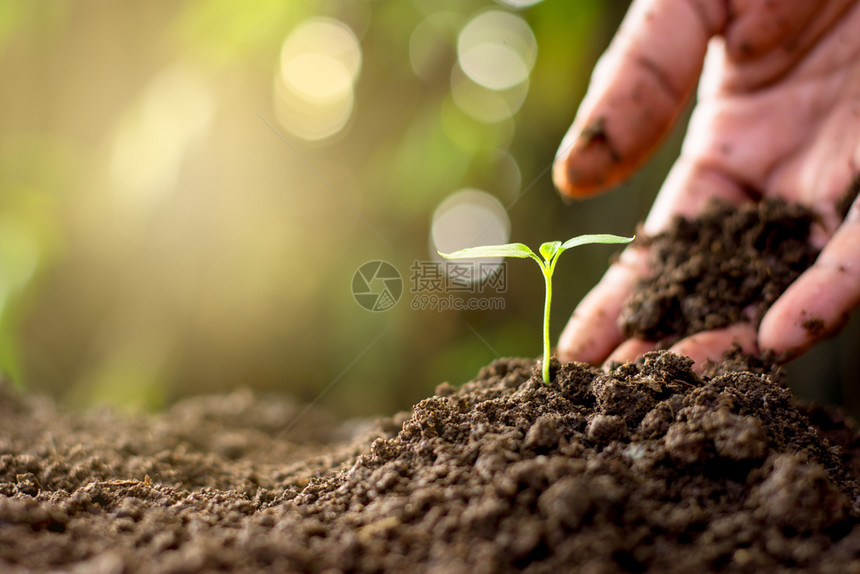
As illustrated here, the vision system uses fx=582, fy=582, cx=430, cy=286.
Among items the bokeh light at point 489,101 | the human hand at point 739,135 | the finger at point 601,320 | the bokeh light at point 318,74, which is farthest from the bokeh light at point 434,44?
the finger at point 601,320

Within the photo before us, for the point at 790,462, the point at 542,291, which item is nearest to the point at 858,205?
the point at 790,462

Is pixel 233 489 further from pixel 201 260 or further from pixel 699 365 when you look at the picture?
pixel 201 260

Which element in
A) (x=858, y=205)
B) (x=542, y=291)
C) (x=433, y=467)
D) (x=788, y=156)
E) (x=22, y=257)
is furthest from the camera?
(x=542, y=291)

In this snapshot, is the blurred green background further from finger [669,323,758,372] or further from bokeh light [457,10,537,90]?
finger [669,323,758,372]

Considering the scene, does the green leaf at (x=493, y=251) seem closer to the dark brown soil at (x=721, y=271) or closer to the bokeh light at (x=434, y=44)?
the dark brown soil at (x=721, y=271)

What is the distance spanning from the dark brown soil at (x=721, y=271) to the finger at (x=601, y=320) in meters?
0.05

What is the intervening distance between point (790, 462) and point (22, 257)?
90.9 inches

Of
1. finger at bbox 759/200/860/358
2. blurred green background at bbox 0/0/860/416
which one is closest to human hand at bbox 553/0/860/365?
finger at bbox 759/200/860/358

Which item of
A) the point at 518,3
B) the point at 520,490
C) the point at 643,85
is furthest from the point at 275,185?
the point at 520,490

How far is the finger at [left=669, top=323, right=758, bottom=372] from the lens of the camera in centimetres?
88

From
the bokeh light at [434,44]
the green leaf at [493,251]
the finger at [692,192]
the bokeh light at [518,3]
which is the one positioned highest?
the bokeh light at [434,44]

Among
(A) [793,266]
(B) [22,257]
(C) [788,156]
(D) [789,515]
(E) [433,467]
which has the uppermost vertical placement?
(B) [22,257]

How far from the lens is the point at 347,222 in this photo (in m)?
2.39

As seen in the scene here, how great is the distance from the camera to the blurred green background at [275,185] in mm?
2033
